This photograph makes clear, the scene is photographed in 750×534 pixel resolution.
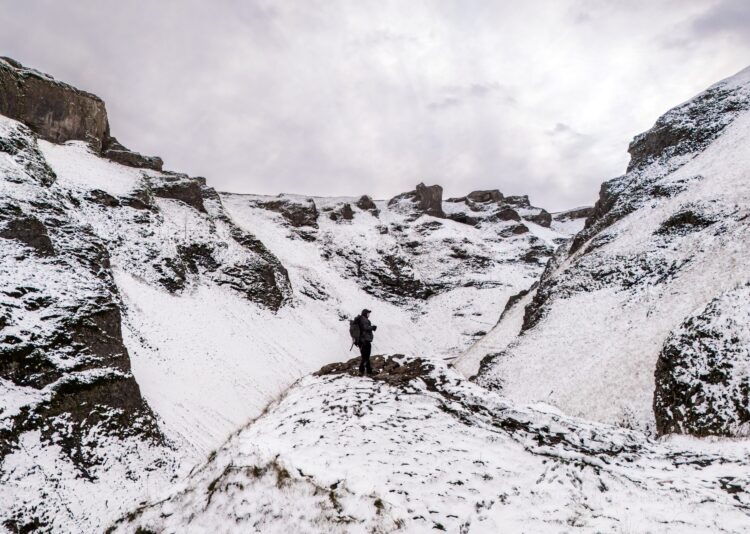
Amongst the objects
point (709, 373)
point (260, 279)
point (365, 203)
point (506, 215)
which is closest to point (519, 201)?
point (506, 215)

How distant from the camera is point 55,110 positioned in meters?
42.0

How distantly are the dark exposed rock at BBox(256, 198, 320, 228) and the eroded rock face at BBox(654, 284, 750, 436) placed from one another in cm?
6077

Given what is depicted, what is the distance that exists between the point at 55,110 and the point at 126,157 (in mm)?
7688

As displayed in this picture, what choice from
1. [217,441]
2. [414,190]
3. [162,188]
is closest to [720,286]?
[217,441]

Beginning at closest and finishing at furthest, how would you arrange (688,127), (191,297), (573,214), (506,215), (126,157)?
A: (191,297) → (688,127) → (126,157) → (506,215) → (573,214)

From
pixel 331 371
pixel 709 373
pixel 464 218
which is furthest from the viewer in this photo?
pixel 464 218

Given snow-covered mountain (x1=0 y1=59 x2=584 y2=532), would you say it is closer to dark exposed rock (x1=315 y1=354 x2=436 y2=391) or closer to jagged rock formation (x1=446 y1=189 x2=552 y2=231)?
jagged rock formation (x1=446 y1=189 x2=552 y2=231)

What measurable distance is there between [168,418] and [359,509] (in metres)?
19.4

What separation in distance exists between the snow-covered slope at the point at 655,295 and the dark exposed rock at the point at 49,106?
4484cm

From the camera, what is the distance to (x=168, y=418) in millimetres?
21953

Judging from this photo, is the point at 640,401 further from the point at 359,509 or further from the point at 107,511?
the point at 107,511

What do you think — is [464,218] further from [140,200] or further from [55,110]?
[55,110]

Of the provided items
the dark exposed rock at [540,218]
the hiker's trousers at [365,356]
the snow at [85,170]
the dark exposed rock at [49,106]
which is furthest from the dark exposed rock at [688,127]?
A: the dark exposed rock at [540,218]

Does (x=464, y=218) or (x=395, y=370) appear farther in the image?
(x=464, y=218)
